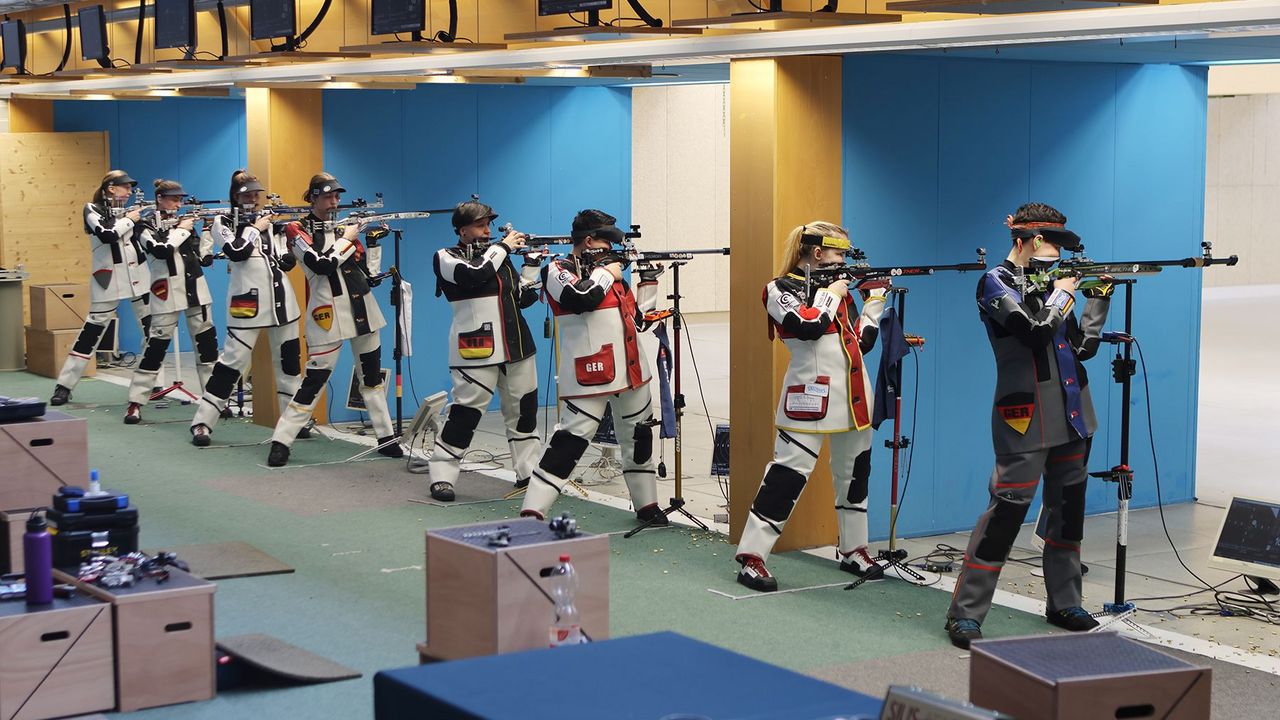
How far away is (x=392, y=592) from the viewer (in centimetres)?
751

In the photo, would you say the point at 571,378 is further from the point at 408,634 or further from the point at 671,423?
the point at 408,634

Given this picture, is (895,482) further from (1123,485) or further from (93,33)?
(93,33)

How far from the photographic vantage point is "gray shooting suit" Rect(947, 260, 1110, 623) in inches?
262

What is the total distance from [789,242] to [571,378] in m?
1.82

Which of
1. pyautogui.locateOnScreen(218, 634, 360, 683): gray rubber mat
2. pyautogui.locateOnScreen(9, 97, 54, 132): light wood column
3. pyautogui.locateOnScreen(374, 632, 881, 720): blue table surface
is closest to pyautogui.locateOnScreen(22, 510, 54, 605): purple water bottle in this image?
pyautogui.locateOnScreen(218, 634, 360, 683): gray rubber mat

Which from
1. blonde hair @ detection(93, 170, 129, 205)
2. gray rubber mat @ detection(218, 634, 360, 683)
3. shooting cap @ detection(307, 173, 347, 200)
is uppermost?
blonde hair @ detection(93, 170, 129, 205)

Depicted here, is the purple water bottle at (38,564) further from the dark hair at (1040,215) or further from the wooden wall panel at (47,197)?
the wooden wall panel at (47,197)

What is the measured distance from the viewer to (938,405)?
8875 mm

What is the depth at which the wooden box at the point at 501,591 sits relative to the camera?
14.3ft

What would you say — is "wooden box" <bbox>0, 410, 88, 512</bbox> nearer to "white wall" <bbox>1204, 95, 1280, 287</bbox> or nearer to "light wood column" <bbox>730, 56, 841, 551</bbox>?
"light wood column" <bbox>730, 56, 841, 551</bbox>

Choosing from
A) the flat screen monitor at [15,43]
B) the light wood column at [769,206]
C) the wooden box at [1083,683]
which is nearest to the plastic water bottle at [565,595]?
the wooden box at [1083,683]

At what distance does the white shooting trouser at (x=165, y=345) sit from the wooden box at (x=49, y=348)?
2.71m

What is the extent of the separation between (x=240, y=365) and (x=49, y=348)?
15.7 ft

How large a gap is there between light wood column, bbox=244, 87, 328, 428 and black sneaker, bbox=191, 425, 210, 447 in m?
0.85
